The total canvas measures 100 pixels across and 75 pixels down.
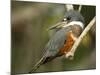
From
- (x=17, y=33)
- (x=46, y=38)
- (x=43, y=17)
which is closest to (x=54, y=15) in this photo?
(x=43, y=17)

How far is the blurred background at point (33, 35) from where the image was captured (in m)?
1.73

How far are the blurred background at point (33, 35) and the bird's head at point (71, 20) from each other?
0.14 ft

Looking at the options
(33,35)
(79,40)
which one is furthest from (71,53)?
(33,35)

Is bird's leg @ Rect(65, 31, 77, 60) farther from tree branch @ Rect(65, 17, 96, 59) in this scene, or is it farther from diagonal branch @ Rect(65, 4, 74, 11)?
diagonal branch @ Rect(65, 4, 74, 11)

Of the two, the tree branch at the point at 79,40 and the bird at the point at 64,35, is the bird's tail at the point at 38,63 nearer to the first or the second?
the bird at the point at 64,35

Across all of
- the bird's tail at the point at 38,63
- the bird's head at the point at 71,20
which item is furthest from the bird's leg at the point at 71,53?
the bird's tail at the point at 38,63

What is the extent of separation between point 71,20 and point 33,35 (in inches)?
17.5

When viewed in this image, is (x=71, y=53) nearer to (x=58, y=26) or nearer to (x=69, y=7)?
(x=58, y=26)

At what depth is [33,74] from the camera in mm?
1787

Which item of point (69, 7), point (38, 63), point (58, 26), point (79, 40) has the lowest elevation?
point (38, 63)

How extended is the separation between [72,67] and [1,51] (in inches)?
29.9

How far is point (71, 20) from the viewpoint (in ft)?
6.31

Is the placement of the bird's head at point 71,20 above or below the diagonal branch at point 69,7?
below
